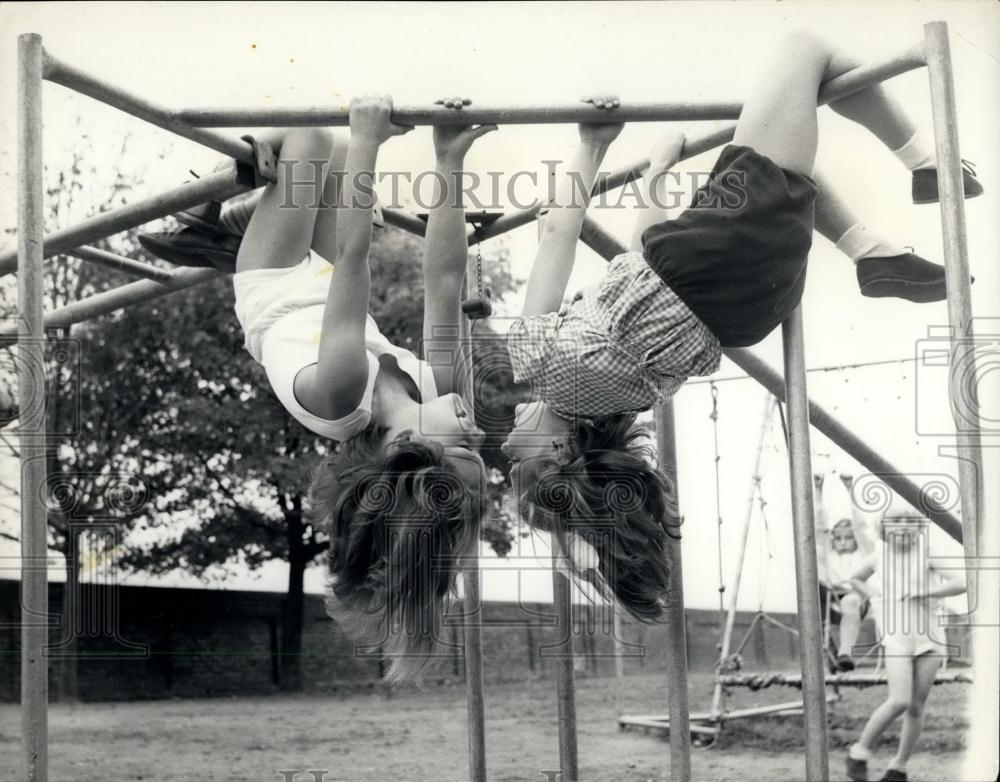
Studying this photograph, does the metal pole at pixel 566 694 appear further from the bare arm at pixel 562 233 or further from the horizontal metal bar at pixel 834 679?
the horizontal metal bar at pixel 834 679

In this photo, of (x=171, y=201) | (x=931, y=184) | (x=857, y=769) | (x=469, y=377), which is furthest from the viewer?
(x=857, y=769)

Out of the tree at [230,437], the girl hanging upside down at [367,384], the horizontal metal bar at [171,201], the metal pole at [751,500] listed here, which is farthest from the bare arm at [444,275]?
the tree at [230,437]

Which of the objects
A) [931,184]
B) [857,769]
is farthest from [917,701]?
[931,184]

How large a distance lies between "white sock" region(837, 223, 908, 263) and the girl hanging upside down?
986mm

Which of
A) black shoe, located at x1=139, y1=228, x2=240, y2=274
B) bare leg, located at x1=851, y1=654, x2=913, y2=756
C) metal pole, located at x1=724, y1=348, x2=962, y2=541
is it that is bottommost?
bare leg, located at x1=851, y1=654, x2=913, y2=756

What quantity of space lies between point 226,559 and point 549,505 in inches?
440

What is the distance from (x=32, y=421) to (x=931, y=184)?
7.39 ft

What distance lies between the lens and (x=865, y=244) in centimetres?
296

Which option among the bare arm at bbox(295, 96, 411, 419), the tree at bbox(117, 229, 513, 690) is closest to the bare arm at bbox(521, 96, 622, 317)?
the bare arm at bbox(295, 96, 411, 419)

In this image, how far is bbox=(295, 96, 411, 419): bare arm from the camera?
264 cm

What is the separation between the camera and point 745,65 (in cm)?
368

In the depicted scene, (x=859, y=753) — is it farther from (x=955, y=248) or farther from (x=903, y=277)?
(x=955, y=248)

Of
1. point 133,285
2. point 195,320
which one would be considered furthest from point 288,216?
point 195,320

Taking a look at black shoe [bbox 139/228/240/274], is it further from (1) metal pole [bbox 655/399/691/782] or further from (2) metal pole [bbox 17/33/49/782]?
(1) metal pole [bbox 655/399/691/782]
